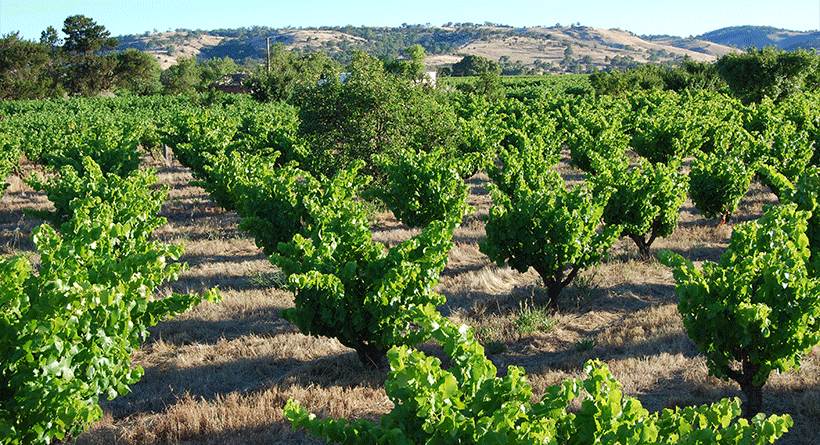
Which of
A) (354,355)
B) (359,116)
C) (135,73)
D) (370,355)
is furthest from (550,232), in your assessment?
(135,73)

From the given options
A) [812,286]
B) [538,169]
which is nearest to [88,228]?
[812,286]

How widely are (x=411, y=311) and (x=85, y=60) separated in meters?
65.1

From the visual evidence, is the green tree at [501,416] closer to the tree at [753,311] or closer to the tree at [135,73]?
the tree at [753,311]

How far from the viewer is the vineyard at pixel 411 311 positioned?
3441 mm

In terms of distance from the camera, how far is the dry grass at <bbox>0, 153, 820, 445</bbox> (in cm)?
537

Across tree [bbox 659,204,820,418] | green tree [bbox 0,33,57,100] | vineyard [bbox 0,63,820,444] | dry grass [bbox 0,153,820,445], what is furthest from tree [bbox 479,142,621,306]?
green tree [bbox 0,33,57,100]

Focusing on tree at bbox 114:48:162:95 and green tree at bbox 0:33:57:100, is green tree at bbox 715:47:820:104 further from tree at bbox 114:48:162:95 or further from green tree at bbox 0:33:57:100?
green tree at bbox 0:33:57:100

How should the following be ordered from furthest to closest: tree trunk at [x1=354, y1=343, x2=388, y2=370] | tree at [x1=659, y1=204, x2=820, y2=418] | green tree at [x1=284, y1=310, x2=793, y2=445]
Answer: tree trunk at [x1=354, y1=343, x2=388, y2=370] → tree at [x1=659, y1=204, x2=820, y2=418] → green tree at [x1=284, y1=310, x2=793, y2=445]

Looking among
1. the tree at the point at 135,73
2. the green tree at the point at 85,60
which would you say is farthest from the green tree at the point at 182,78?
the green tree at the point at 85,60

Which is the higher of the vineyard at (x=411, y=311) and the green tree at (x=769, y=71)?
the green tree at (x=769, y=71)

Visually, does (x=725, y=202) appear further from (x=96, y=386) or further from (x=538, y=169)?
(x=96, y=386)

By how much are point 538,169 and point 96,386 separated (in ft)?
30.7

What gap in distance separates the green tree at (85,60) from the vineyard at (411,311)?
52.4m

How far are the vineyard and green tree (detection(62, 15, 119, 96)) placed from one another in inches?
2064
